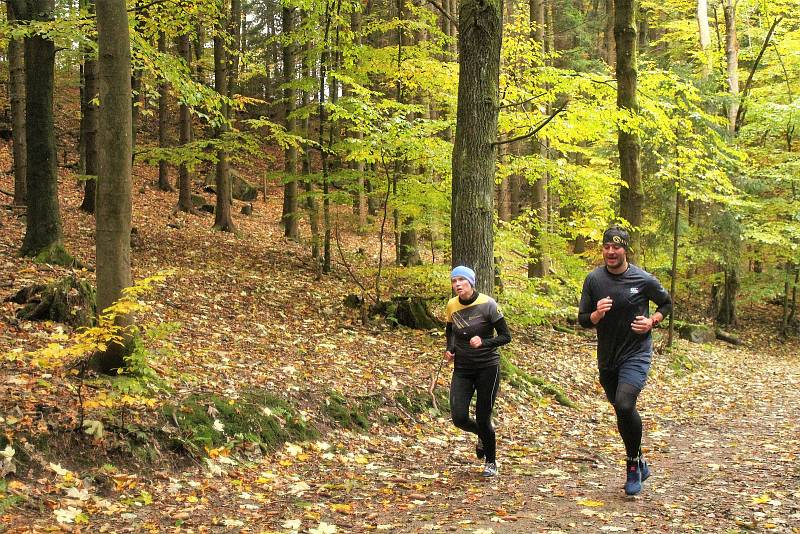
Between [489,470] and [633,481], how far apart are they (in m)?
1.35

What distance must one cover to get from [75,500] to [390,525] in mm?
2225

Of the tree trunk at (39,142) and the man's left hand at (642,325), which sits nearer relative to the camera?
the man's left hand at (642,325)

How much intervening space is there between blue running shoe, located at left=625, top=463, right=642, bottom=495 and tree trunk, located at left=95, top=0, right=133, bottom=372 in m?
4.74

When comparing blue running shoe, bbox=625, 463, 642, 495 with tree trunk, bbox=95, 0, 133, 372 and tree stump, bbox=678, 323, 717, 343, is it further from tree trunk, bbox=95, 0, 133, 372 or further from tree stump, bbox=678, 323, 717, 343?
tree stump, bbox=678, 323, 717, 343

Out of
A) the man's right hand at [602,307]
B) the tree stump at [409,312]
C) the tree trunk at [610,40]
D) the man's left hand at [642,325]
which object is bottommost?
the tree stump at [409,312]

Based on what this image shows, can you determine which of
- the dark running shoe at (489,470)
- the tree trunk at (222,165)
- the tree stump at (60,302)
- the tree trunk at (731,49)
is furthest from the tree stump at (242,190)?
the dark running shoe at (489,470)

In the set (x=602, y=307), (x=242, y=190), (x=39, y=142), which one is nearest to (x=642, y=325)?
(x=602, y=307)

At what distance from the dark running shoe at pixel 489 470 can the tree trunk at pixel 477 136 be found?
257 cm

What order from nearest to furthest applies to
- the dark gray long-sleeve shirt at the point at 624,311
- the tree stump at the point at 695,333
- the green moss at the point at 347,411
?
the dark gray long-sleeve shirt at the point at 624,311 < the green moss at the point at 347,411 < the tree stump at the point at 695,333

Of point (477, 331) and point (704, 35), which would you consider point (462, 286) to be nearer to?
point (477, 331)

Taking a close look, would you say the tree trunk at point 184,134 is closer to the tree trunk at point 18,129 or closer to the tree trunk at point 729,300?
the tree trunk at point 18,129

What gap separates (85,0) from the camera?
10.1 metres

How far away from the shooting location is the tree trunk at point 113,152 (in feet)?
17.9

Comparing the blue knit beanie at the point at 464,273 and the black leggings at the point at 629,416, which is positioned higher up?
the blue knit beanie at the point at 464,273
